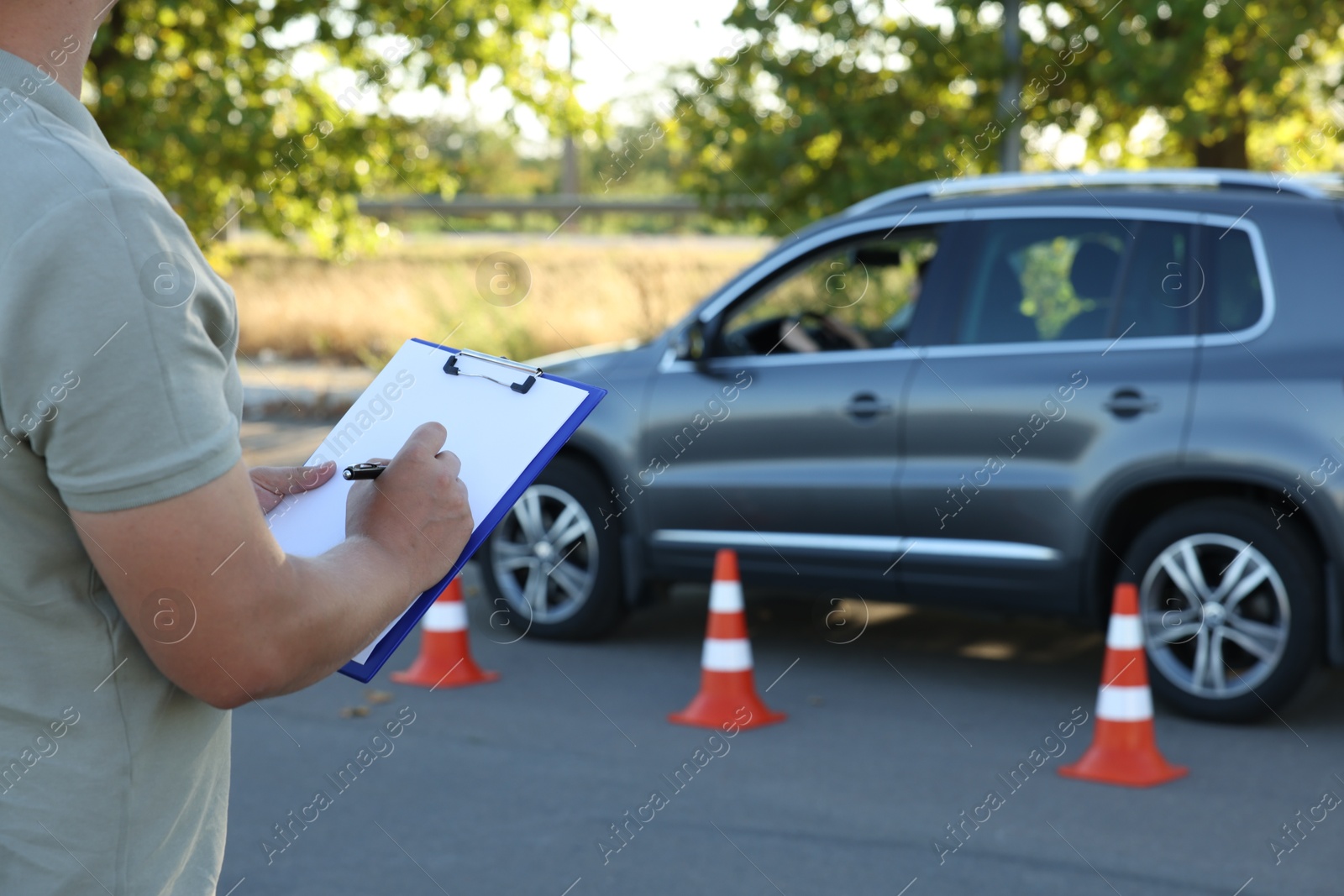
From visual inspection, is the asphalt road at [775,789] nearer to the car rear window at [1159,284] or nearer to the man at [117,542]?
the car rear window at [1159,284]

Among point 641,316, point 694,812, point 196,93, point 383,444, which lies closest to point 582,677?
point 694,812

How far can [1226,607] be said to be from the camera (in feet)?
18.7

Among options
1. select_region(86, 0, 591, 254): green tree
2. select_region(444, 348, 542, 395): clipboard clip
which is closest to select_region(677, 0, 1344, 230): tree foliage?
select_region(86, 0, 591, 254): green tree

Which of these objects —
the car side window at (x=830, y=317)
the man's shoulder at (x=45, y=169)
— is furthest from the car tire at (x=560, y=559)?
the man's shoulder at (x=45, y=169)

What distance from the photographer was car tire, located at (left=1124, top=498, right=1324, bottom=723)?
559 cm

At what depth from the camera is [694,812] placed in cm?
484

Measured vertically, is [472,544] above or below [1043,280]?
above

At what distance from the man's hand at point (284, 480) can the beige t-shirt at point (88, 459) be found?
1.15ft

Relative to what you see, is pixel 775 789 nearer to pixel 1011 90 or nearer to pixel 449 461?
pixel 449 461

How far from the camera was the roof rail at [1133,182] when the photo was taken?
5992 mm

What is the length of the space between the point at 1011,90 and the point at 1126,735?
702cm

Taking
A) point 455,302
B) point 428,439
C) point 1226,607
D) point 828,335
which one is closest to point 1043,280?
point 828,335

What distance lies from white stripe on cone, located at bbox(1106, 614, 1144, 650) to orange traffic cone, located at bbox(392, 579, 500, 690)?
9.03ft

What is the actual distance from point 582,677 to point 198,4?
9021mm
